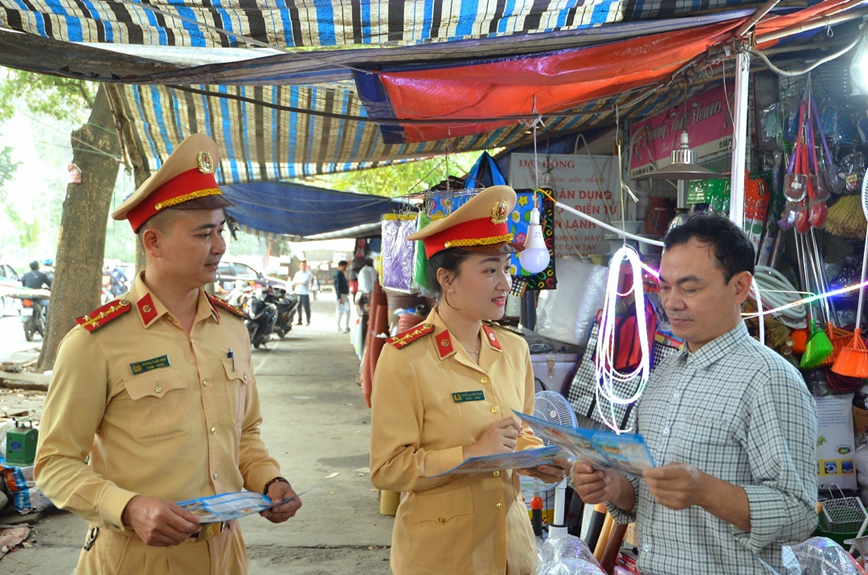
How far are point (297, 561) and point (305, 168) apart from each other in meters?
4.93

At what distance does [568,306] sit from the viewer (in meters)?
4.80

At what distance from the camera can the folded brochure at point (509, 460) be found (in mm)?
1895

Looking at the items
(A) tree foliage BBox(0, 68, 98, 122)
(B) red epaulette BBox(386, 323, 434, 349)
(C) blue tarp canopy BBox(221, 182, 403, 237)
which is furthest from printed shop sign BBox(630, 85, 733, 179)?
(A) tree foliage BBox(0, 68, 98, 122)

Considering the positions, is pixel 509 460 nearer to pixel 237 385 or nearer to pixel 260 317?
pixel 237 385

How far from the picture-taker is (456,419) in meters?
2.20

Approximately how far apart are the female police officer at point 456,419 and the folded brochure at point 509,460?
7cm

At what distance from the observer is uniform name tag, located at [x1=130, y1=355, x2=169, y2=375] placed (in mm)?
1996

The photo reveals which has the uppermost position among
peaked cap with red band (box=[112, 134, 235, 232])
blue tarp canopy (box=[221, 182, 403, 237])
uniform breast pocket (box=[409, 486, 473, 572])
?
blue tarp canopy (box=[221, 182, 403, 237])

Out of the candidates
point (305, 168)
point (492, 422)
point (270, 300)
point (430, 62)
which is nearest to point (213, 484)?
point (492, 422)

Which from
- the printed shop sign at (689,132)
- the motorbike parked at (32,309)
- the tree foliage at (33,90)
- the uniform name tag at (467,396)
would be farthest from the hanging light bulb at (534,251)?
the motorbike parked at (32,309)

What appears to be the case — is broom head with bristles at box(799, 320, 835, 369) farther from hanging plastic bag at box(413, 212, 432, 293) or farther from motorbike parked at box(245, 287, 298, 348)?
motorbike parked at box(245, 287, 298, 348)

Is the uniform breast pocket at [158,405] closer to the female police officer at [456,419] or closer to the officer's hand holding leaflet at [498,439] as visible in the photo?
the female police officer at [456,419]

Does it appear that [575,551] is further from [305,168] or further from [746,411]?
[305,168]

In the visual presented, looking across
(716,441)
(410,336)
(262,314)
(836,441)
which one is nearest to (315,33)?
(410,336)
